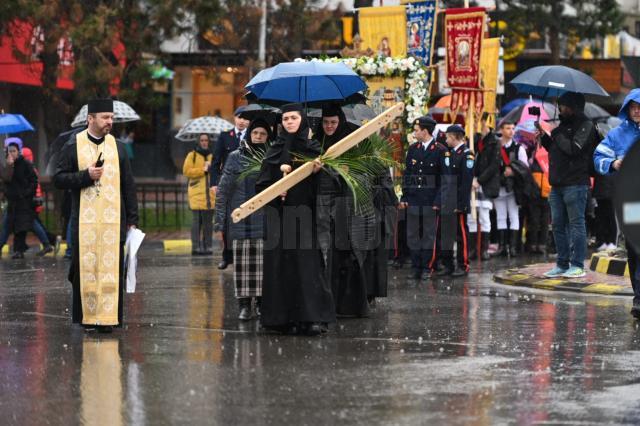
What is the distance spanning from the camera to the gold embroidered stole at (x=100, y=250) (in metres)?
11.5

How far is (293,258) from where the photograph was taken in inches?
443

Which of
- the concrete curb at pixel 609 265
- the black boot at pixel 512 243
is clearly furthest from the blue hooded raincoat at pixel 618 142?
the black boot at pixel 512 243

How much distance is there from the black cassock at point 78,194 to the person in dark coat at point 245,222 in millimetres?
976

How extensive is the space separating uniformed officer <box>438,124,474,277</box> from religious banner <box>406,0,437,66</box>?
4.90 metres

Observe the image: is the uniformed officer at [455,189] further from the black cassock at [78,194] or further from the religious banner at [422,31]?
the black cassock at [78,194]

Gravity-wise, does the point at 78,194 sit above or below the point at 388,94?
below

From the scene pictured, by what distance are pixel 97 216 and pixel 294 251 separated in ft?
5.46

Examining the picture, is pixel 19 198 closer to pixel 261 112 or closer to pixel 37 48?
pixel 37 48

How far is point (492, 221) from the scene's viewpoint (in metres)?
21.8

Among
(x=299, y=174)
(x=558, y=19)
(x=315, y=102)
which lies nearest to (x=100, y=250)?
(x=299, y=174)

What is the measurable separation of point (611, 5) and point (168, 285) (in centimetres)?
2472

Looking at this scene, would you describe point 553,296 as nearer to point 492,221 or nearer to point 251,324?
point 251,324

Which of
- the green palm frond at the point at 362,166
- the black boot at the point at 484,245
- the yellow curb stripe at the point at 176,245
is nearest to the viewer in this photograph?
the green palm frond at the point at 362,166

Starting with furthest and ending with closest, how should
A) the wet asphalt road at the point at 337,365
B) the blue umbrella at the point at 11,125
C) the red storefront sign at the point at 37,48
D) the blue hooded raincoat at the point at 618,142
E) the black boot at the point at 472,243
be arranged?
the red storefront sign at the point at 37,48 → the blue umbrella at the point at 11,125 → the black boot at the point at 472,243 → the blue hooded raincoat at the point at 618,142 → the wet asphalt road at the point at 337,365
